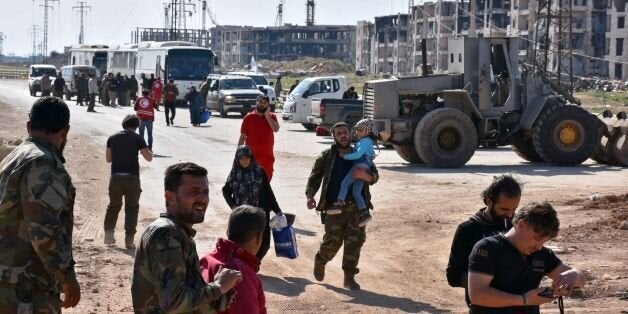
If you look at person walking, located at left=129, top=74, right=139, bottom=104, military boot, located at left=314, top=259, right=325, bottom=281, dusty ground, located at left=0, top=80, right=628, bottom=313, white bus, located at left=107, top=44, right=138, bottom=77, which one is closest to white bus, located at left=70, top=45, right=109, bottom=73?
white bus, located at left=107, top=44, right=138, bottom=77

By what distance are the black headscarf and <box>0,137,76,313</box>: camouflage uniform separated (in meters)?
5.11

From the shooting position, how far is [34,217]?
19.0 ft

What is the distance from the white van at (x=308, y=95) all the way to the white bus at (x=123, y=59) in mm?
27143

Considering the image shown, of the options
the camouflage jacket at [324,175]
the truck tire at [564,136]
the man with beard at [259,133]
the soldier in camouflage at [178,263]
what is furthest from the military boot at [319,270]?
the truck tire at [564,136]

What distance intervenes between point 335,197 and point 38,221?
18.8ft

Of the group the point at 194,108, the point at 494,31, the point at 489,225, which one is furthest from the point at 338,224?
the point at 494,31

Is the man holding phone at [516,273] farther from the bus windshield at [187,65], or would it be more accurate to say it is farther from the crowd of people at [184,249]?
the bus windshield at [187,65]

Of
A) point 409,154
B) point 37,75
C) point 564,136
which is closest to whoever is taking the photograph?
point 564,136

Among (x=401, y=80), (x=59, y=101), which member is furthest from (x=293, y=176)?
(x=59, y=101)

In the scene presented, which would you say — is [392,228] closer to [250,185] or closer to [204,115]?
[250,185]

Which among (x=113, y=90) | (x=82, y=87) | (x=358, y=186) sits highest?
(x=82, y=87)

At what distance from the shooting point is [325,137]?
3447 centimetres

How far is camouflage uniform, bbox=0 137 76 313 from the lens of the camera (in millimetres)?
5805

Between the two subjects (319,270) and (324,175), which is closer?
(324,175)
